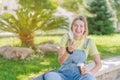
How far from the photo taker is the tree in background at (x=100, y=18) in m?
16.0

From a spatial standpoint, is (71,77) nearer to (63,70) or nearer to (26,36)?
(63,70)

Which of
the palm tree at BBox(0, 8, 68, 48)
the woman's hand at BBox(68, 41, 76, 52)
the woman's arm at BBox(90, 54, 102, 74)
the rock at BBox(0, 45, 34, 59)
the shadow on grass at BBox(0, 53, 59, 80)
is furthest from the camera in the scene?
the palm tree at BBox(0, 8, 68, 48)

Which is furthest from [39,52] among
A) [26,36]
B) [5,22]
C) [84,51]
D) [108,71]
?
[84,51]

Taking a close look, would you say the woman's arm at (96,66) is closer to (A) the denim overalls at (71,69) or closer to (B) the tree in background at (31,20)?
(A) the denim overalls at (71,69)

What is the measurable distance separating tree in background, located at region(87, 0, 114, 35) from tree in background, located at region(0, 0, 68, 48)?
7.48 m

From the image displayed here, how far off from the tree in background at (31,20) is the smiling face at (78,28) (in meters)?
4.19

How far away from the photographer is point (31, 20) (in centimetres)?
848

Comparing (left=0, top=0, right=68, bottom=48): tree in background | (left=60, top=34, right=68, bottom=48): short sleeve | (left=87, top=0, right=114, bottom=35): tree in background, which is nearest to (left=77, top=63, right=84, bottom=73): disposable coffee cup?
(left=60, top=34, right=68, bottom=48): short sleeve

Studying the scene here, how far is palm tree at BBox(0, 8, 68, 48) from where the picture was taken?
8.30m

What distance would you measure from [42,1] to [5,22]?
3.47 ft

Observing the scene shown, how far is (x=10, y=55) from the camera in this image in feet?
25.0

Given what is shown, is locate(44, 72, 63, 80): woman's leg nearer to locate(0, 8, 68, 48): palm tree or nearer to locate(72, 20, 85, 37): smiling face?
locate(72, 20, 85, 37): smiling face

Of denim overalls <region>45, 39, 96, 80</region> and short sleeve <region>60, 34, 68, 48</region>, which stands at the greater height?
short sleeve <region>60, 34, 68, 48</region>

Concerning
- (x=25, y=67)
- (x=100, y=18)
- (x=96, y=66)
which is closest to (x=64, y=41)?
(x=96, y=66)
